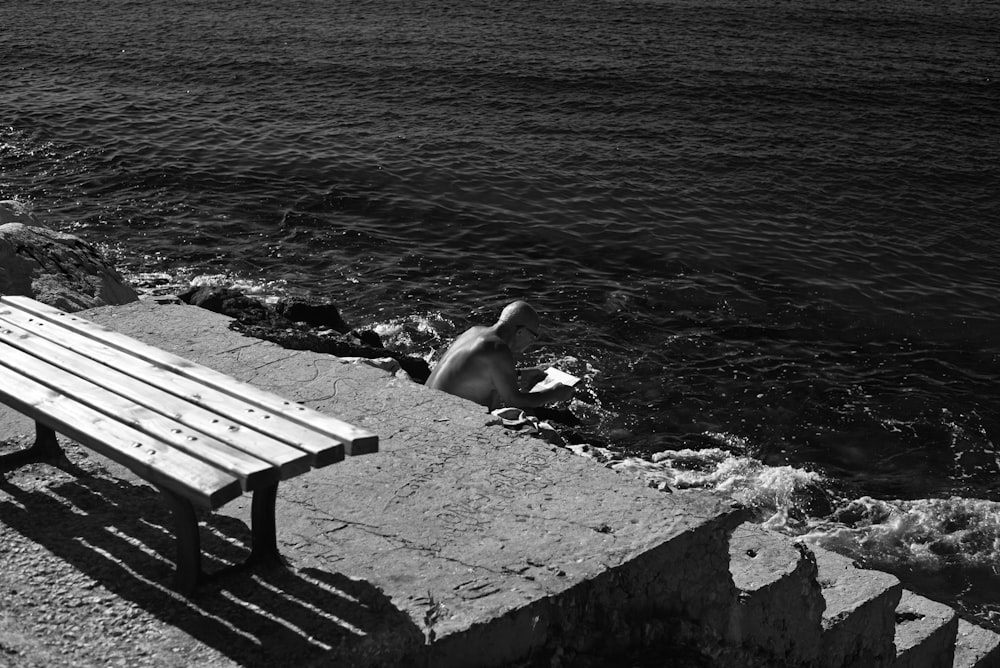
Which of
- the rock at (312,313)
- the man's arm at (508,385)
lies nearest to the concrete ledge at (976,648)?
the man's arm at (508,385)

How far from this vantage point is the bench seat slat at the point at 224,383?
369cm

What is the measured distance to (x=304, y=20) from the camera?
30875 mm

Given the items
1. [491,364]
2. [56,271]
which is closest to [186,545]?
[491,364]

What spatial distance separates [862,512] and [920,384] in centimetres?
303

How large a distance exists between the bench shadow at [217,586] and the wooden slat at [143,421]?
1.86ft

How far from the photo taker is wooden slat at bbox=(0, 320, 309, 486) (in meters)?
3.54

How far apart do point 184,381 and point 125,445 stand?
2.06ft

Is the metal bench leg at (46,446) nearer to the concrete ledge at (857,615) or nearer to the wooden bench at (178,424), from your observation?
the wooden bench at (178,424)

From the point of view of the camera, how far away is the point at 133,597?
3.79m

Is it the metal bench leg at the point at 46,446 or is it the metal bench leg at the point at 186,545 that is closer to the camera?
the metal bench leg at the point at 186,545

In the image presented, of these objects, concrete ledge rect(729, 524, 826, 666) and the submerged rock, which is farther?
the submerged rock

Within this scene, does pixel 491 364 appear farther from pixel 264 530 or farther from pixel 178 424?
pixel 178 424

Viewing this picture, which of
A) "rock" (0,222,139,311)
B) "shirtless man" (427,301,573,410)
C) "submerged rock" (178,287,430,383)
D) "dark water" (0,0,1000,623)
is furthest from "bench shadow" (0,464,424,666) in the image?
"dark water" (0,0,1000,623)

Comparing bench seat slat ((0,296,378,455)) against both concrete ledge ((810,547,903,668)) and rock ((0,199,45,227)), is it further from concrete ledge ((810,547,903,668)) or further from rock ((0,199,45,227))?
rock ((0,199,45,227))
